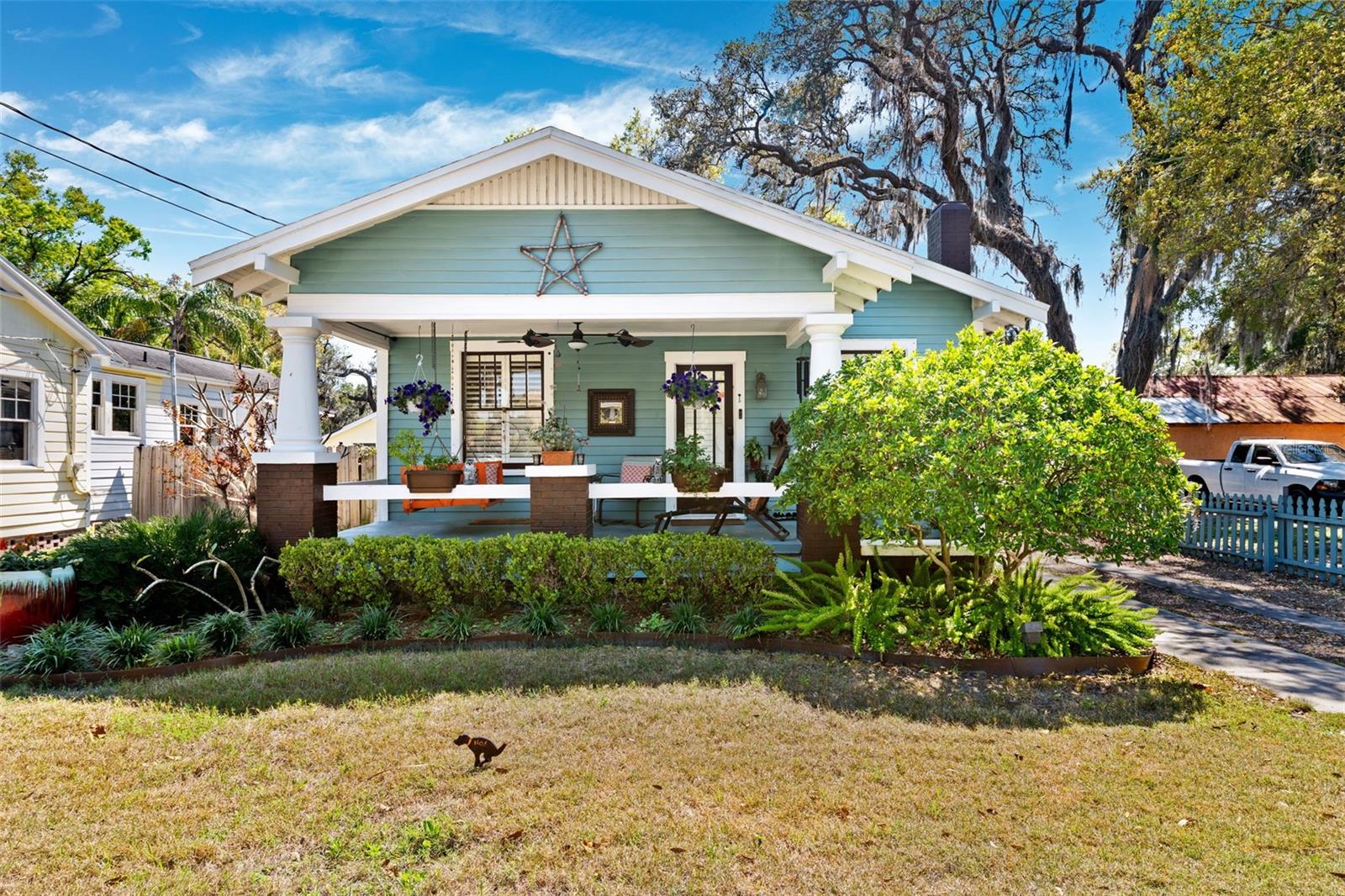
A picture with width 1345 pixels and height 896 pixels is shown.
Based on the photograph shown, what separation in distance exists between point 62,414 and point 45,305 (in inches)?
73.7

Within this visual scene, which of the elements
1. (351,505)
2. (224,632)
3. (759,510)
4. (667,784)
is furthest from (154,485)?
(667,784)

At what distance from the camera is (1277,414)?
22484mm

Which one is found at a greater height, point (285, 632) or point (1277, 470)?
point (1277, 470)

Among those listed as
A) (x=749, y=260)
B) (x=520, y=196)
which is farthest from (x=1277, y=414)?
(x=520, y=196)

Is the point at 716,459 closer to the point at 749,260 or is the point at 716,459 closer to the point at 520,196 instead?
the point at 749,260

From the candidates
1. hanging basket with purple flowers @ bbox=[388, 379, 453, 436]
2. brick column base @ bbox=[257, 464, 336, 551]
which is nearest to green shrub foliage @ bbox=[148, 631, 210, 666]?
brick column base @ bbox=[257, 464, 336, 551]

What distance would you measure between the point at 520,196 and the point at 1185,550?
11.6m

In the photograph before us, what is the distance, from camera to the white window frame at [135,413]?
1431 centimetres

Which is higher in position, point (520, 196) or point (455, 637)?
point (520, 196)

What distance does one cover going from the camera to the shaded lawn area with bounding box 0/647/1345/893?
2881mm

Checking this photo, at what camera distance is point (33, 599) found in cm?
609

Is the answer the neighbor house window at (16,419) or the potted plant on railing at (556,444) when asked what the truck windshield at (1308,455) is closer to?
the potted plant on railing at (556,444)

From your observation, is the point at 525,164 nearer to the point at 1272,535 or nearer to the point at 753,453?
the point at 753,453

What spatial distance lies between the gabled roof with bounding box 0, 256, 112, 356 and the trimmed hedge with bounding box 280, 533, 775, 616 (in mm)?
8747
